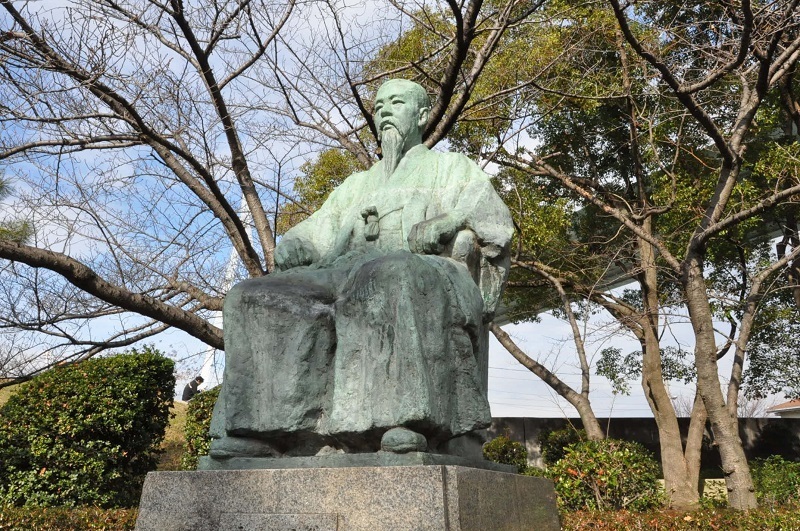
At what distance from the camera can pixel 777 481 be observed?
37.7ft

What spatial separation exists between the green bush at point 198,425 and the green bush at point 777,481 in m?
7.47

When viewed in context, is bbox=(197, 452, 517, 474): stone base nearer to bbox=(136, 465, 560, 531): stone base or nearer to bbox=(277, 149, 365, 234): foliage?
bbox=(136, 465, 560, 531): stone base

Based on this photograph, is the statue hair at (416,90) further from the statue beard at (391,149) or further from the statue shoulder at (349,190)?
the statue shoulder at (349,190)

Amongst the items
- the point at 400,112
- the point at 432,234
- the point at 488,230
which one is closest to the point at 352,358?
the point at 432,234

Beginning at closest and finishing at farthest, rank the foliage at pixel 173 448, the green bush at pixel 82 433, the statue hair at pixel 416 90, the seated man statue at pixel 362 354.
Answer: the seated man statue at pixel 362 354 → the statue hair at pixel 416 90 → the green bush at pixel 82 433 → the foliage at pixel 173 448

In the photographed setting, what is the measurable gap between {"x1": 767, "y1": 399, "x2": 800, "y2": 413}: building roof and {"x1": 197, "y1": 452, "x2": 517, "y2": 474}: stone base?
28547 mm

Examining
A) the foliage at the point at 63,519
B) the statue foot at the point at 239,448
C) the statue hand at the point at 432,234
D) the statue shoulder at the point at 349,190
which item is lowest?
the foliage at the point at 63,519

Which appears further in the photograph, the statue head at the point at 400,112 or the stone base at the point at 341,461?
the statue head at the point at 400,112

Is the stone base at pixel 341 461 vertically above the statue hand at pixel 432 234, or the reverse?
the statue hand at pixel 432 234

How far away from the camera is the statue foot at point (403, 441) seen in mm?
2971

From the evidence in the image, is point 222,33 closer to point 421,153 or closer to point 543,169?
point 421,153

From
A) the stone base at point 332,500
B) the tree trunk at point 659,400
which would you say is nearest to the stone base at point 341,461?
the stone base at point 332,500

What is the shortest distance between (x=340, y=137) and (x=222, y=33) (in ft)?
7.31

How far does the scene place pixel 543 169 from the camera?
12.3m
